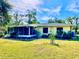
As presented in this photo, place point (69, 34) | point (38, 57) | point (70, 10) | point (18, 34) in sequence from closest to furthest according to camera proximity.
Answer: point (38, 57), point (69, 34), point (18, 34), point (70, 10)

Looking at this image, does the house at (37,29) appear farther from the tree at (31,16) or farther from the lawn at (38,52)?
the tree at (31,16)

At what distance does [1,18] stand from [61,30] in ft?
39.1

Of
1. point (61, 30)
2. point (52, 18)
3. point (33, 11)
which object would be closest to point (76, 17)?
point (52, 18)

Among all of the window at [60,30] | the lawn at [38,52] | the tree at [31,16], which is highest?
the tree at [31,16]

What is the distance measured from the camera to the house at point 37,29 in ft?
105

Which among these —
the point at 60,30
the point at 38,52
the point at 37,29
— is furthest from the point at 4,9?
the point at 60,30

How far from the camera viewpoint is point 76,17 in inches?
2409

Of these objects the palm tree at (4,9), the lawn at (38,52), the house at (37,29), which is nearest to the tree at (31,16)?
the house at (37,29)

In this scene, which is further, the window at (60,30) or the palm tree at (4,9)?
the window at (60,30)

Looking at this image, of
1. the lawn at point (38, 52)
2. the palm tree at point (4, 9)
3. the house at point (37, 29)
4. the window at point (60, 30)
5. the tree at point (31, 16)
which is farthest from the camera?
the tree at point (31, 16)

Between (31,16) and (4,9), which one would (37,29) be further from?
(31,16)

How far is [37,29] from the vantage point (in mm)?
34250

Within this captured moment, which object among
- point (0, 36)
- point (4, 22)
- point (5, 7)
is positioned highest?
point (5, 7)

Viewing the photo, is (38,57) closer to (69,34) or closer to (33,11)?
(69,34)
